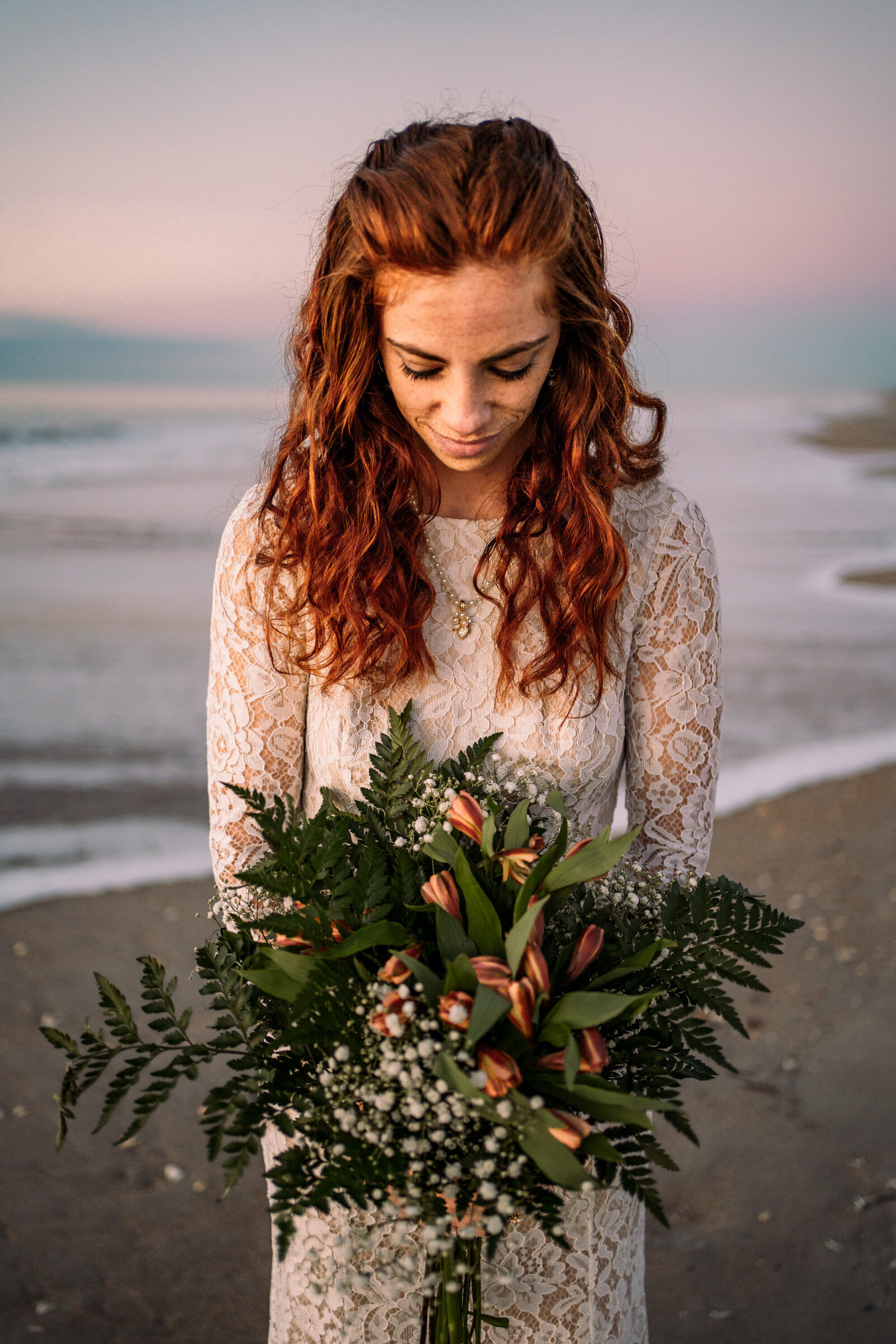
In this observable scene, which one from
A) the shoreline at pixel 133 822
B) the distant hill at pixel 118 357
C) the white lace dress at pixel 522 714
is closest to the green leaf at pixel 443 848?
the white lace dress at pixel 522 714

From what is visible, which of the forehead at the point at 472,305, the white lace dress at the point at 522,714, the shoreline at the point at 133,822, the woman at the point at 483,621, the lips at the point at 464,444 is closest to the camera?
the forehead at the point at 472,305

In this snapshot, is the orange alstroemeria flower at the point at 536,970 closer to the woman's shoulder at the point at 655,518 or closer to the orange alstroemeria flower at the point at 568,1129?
the orange alstroemeria flower at the point at 568,1129

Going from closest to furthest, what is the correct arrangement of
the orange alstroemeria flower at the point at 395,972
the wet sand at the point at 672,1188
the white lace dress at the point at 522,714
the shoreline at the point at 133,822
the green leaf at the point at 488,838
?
1. the orange alstroemeria flower at the point at 395,972
2. the green leaf at the point at 488,838
3. the white lace dress at the point at 522,714
4. the wet sand at the point at 672,1188
5. the shoreline at the point at 133,822

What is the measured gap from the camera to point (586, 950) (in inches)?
44.8

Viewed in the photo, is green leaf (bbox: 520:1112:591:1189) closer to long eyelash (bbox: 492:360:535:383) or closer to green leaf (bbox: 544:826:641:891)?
green leaf (bbox: 544:826:641:891)

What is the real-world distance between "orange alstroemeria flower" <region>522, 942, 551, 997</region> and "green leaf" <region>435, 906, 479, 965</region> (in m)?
0.08

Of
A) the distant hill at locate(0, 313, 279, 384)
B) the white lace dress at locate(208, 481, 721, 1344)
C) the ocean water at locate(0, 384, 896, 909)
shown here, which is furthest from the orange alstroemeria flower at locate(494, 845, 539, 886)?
the distant hill at locate(0, 313, 279, 384)

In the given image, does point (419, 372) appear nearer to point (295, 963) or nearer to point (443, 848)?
point (443, 848)

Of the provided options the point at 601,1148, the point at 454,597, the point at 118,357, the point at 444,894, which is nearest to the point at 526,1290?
the point at 601,1148

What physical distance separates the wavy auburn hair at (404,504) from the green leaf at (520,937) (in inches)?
28.4

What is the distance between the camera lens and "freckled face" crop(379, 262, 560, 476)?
142cm

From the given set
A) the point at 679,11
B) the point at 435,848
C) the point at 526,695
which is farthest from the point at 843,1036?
the point at 679,11

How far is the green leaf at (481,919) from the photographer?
1126 mm

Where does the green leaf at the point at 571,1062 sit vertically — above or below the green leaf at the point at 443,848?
below
